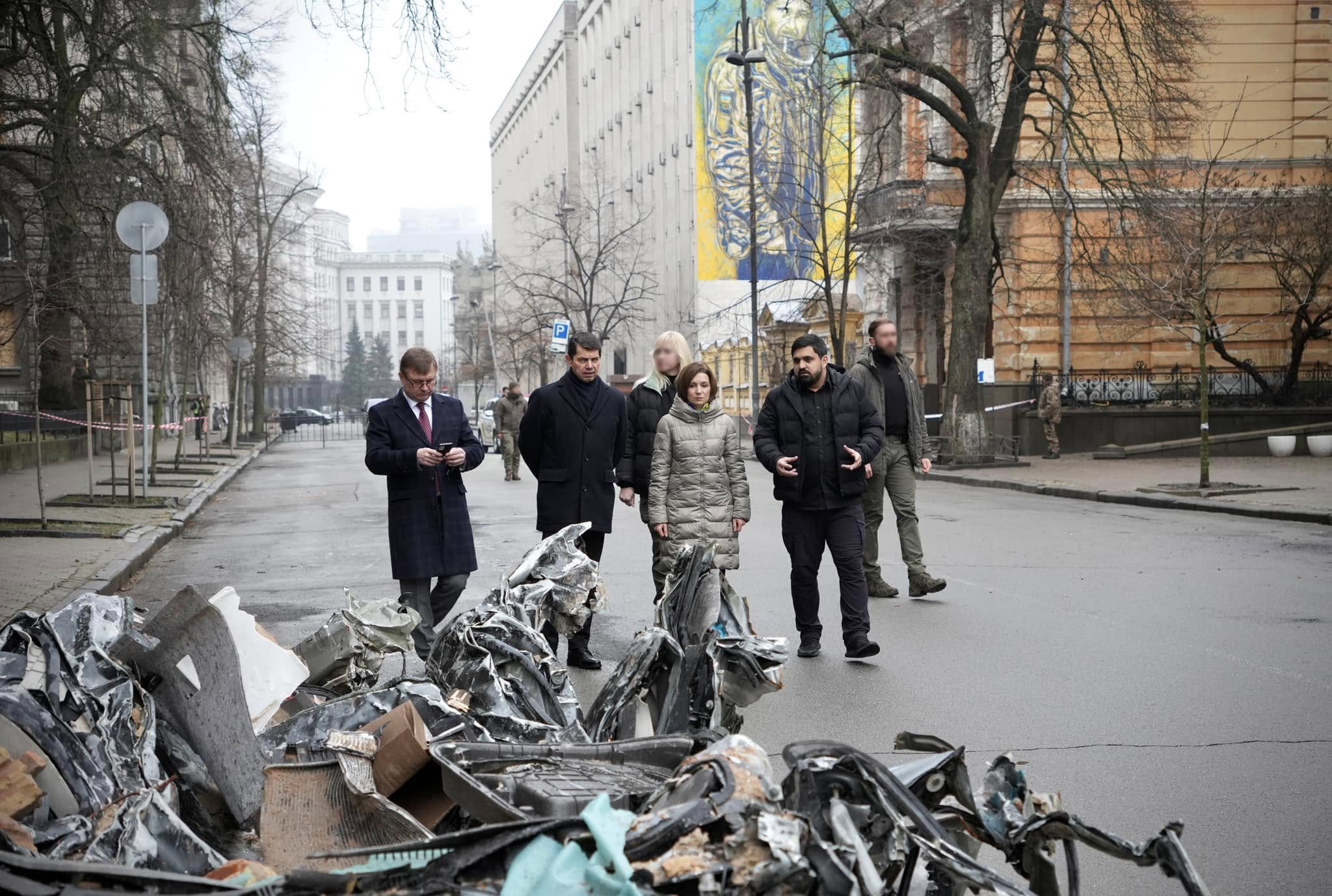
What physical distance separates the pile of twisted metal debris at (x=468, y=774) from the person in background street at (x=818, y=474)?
67.8 inches

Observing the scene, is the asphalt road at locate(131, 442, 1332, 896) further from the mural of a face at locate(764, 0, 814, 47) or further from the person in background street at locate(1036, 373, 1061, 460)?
the mural of a face at locate(764, 0, 814, 47)

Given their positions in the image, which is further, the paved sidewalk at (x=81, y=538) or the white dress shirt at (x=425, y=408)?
the paved sidewalk at (x=81, y=538)

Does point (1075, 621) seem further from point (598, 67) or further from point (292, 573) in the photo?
point (598, 67)

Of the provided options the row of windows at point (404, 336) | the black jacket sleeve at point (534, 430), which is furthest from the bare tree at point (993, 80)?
the row of windows at point (404, 336)

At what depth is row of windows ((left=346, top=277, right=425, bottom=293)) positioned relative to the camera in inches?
7682

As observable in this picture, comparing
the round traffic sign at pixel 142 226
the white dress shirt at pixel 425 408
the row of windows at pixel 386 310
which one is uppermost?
the row of windows at pixel 386 310

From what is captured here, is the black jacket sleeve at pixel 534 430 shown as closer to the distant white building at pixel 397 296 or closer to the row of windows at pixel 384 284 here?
the distant white building at pixel 397 296

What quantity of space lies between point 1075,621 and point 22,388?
125 ft

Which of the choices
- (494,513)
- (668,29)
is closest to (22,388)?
(494,513)

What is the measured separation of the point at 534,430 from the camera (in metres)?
7.98

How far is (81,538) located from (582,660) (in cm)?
856

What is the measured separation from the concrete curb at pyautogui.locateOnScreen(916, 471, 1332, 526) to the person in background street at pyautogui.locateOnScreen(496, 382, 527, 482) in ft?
27.6

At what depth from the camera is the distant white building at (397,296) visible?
640 ft

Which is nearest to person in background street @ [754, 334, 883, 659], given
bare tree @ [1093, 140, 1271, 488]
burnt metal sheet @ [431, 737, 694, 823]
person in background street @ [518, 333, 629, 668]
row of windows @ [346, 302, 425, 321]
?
person in background street @ [518, 333, 629, 668]
